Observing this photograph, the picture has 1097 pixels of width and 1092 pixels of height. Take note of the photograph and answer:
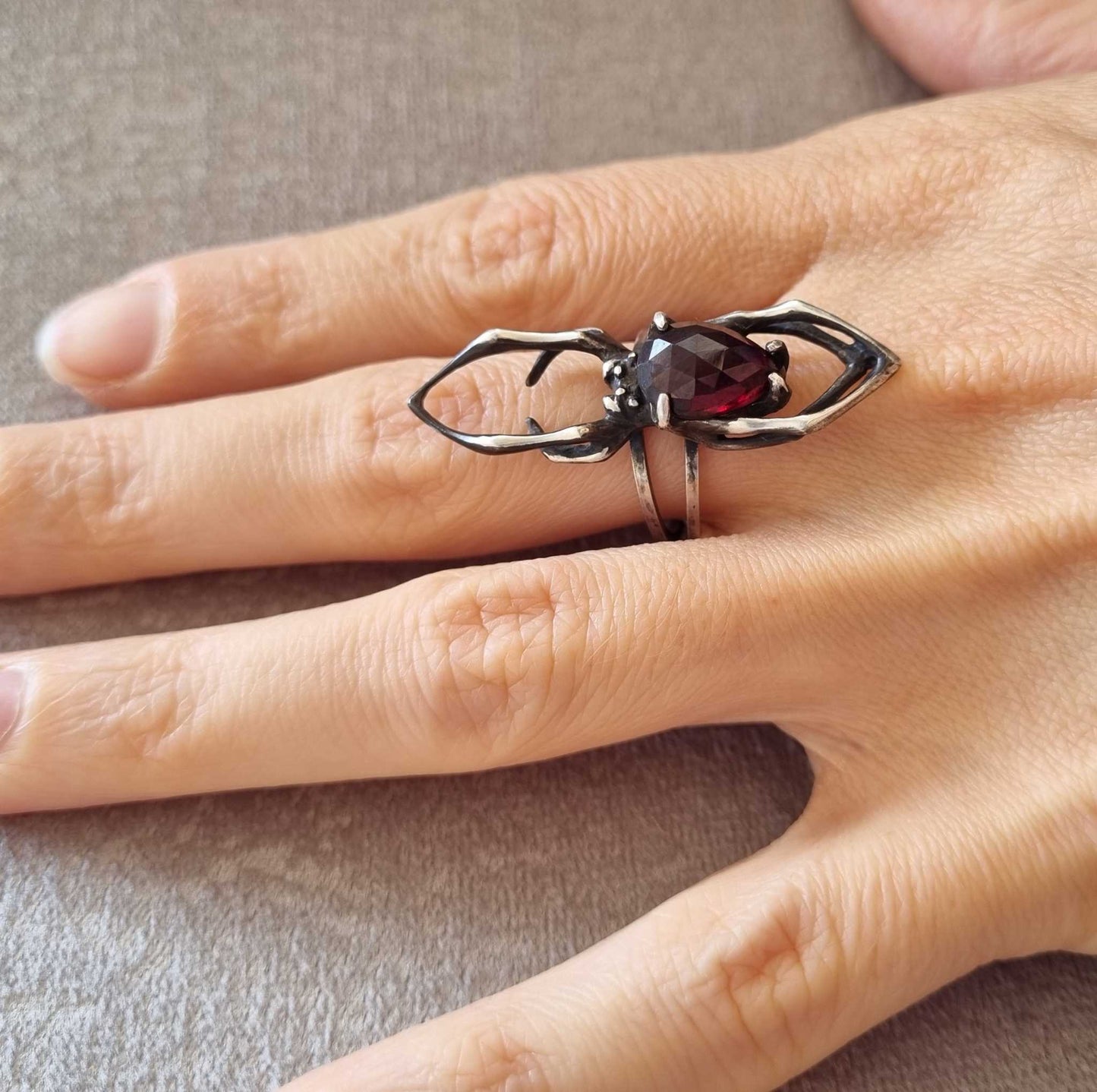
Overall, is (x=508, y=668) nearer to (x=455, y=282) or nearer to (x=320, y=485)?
(x=320, y=485)

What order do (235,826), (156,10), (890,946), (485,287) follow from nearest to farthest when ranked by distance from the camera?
1. (890,946)
2. (235,826)
3. (485,287)
4. (156,10)

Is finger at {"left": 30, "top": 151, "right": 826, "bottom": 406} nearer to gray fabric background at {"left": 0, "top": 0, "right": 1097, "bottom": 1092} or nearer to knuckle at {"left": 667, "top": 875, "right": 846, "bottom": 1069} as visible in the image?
gray fabric background at {"left": 0, "top": 0, "right": 1097, "bottom": 1092}

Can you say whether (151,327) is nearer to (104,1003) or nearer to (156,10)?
(156,10)

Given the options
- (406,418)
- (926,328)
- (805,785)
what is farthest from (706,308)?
(805,785)

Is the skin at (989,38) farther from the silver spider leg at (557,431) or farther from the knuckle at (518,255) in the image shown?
the silver spider leg at (557,431)

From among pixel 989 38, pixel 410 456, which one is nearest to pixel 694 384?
pixel 410 456

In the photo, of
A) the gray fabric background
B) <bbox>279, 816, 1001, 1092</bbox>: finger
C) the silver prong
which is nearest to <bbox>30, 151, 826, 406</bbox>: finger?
the gray fabric background
